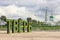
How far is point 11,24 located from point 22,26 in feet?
9.43

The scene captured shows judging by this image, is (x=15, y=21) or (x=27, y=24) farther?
(x=27, y=24)

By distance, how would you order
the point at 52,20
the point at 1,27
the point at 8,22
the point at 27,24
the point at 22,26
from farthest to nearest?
the point at 52,20 < the point at 1,27 < the point at 27,24 < the point at 22,26 < the point at 8,22

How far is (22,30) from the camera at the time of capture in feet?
84.3

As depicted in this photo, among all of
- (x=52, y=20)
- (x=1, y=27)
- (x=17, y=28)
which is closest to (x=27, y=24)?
(x=17, y=28)

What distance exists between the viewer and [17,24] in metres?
22.9

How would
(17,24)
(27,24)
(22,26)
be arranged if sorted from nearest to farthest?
(17,24)
(22,26)
(27,24)

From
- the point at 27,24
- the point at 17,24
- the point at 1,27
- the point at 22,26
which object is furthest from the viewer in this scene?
the point at 1,27

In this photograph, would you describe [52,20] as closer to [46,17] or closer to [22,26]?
[46,17]

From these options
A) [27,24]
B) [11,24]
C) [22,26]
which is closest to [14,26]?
[11,24]

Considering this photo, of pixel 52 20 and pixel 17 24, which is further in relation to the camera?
pixel 52 20

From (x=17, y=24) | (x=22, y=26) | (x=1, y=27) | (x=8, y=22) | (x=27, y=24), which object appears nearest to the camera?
(x=8, y=22)

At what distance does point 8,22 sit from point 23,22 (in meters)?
3.88

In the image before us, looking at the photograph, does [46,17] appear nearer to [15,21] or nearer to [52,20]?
[52,20]

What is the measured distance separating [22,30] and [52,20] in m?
28.0
